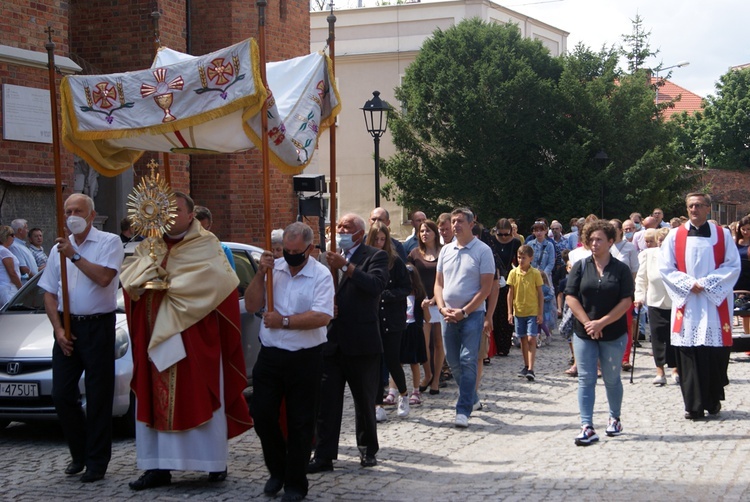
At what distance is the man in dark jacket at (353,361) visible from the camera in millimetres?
7664

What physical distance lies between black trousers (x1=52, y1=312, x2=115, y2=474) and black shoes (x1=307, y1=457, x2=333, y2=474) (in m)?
1.49

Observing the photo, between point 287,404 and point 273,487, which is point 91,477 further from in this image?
point 287,404

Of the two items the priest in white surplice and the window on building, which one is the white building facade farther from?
the priest in white surplice

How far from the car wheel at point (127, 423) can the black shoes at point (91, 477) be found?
1423 mm

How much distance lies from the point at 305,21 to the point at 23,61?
331 inches

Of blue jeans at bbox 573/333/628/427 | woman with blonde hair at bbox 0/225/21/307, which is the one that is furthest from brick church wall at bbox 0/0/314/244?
blue jeans at bbox 573/333/628/427

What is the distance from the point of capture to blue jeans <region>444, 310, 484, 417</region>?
30.8ft

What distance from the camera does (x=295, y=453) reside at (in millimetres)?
6750

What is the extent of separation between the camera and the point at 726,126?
195 feet

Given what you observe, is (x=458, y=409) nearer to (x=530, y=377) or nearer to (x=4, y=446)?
(x=530, y=377)

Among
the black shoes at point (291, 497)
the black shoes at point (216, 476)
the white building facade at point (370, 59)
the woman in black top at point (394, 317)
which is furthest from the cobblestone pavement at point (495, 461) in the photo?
the white building facade at point (370, 59)

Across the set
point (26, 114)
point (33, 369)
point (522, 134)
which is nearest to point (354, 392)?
point (33, 369)

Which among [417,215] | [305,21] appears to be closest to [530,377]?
[417,215]

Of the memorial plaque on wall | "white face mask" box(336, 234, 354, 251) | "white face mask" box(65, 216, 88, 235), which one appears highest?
the memorial plaque on wall
